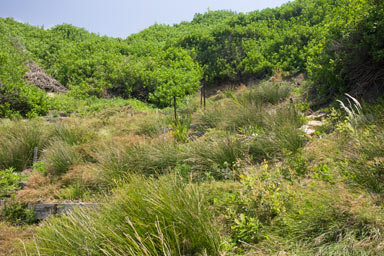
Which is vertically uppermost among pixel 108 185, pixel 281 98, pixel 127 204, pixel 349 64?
pixel 349 64

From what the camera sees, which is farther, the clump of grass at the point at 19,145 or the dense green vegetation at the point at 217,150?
the clump of grass at the point at 19,145

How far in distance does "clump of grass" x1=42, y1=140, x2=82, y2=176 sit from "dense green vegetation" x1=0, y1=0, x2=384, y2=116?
4.97 m

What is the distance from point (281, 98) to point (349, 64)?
83.4 inches

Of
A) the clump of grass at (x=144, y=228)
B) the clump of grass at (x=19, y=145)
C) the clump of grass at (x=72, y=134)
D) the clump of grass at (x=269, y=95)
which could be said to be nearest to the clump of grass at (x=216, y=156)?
the clump of grass at (x=144, y=228)

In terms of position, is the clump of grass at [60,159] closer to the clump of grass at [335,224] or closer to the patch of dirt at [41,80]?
the clump of grass at [335,224]

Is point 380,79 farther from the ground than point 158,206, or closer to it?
farther from the ground

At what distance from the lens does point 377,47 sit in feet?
20.0

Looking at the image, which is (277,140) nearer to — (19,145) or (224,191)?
(224,191)

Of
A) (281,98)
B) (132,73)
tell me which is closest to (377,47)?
(281,98)

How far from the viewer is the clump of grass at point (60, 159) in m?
6.05

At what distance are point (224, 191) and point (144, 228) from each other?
4.93 feet

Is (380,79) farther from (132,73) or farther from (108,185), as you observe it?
(132,73)

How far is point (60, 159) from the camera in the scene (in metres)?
6.09

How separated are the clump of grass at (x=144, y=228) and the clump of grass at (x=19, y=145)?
4339 millimetres
